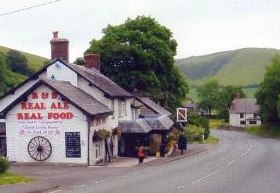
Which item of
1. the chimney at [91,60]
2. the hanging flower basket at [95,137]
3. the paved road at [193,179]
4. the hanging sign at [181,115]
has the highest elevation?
the chimney at [91,60]

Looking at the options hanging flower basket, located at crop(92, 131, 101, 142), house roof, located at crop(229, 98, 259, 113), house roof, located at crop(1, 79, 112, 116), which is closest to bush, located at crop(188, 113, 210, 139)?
house roof, located at crop(1, 79, 112, 116)

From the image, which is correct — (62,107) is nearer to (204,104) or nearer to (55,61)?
(55,61)

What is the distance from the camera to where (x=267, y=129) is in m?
121

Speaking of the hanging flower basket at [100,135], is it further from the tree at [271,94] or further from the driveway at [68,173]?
the tree at [271,94]

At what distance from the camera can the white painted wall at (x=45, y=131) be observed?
43125 millimetres

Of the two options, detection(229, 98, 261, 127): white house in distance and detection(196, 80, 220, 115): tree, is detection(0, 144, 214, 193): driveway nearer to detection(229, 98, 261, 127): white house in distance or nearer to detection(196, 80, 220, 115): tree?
detection(229, 98, 261, 127): white house in distance

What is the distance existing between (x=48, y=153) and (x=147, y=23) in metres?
41.1

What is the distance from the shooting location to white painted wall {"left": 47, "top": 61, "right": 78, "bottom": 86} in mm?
49094

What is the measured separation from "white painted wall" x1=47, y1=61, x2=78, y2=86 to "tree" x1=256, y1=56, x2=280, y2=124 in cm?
7098

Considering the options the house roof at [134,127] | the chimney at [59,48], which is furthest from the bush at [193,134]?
the chimney at [59,48]

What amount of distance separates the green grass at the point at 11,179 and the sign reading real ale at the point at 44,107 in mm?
9455

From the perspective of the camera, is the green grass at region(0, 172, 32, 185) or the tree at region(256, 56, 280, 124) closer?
the green grass at region(0, 172, 32, 185)

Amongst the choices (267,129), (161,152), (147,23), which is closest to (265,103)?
(267,129)

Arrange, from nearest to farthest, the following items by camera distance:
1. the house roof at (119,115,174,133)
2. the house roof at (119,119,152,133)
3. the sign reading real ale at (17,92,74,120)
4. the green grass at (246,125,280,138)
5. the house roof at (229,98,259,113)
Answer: the sign reading real ale at (17,92,74,120) → the house roof at (119,119,152,133) → the house roof at (119,115,174,133) → the green grass at (246,125,280,138) → the house roof at (229,98,259,113)
